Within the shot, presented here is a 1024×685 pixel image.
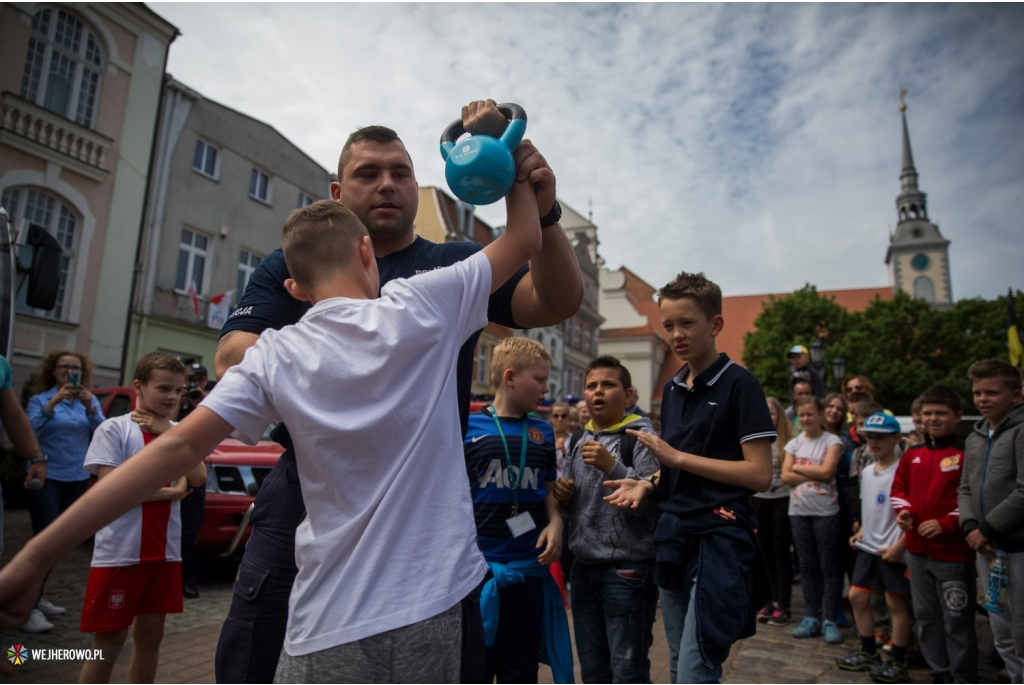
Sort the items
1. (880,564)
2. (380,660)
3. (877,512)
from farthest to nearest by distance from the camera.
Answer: (877,512) < (880,564) < (380,660)

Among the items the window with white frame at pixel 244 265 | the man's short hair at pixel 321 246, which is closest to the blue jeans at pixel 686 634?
the man's short hair at pixel 321 246

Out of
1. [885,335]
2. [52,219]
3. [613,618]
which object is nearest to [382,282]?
[613,618]

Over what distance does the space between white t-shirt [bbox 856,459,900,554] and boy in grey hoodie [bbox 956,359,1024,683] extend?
2.48 ft

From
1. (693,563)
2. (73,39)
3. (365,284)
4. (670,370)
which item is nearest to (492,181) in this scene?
(365,284)

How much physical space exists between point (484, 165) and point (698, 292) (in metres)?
1.82

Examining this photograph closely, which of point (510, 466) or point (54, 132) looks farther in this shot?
point (54, 132)

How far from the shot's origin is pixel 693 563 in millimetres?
2775

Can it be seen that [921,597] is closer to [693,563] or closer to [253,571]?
[693,563]

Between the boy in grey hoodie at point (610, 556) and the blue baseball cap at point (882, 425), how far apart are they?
2804mm

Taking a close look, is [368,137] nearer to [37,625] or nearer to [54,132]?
[37,625]

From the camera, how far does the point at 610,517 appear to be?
3307 millimetres

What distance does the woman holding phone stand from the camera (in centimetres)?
557

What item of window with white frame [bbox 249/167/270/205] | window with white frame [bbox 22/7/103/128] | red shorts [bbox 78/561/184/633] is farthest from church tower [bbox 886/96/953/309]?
red shorts [bbox 78/561/184/633]

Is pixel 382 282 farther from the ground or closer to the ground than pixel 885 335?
closer to the ground
